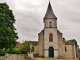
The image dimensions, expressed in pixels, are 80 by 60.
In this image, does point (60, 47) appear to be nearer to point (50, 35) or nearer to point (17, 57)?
point (50, 35)

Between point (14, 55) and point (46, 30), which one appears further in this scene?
point (46, 30)

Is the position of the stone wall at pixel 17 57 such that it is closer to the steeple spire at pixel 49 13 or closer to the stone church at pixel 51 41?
the stone church at pixel 51 41

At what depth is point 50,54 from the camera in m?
54.2

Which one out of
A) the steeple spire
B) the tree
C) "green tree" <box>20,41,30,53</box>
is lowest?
"green tree" <box>20,41,30,53</box>

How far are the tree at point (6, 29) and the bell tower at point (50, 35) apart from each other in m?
11.3

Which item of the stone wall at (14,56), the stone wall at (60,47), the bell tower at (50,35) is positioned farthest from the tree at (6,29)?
the stone wall at (60,47)

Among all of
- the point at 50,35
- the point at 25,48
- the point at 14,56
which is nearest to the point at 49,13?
the point at 50,35

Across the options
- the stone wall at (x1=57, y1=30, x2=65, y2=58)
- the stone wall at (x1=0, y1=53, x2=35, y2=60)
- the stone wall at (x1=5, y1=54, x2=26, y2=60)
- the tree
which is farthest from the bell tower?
the tree

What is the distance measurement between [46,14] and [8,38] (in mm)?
17623

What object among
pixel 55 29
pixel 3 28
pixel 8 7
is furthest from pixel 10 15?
pixel 55 29

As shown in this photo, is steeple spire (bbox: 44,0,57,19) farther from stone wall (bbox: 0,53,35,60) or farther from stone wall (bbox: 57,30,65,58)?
stone wall (bbox: 0,53,35,60)

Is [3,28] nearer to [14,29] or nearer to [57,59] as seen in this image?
[14,29]

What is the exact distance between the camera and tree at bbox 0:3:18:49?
4256cm

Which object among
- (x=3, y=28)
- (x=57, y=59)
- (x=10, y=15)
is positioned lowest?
(x=57, y=59)
